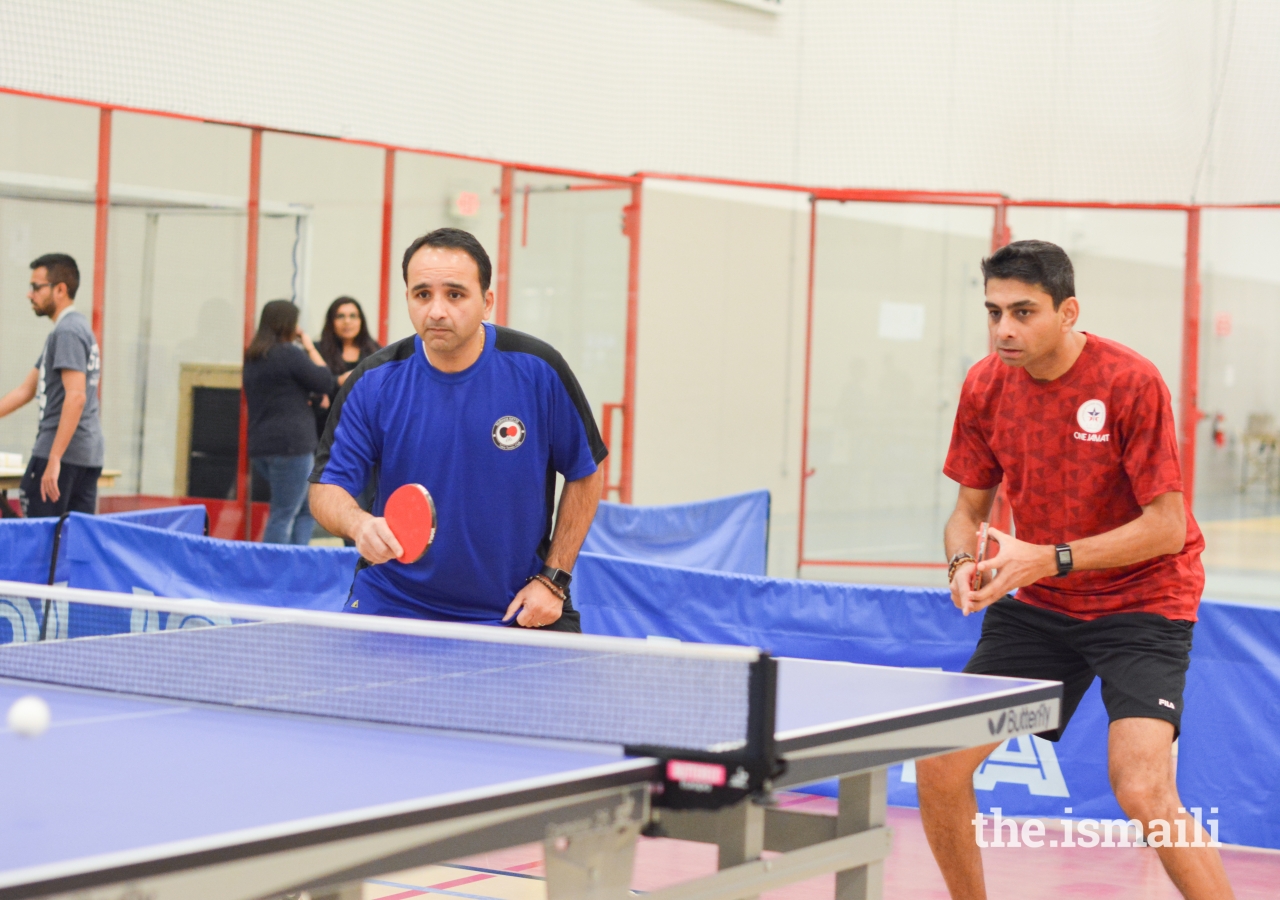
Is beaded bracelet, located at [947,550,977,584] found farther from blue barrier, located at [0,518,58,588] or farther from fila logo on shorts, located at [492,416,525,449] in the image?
blue barrier, located at [0,518,58,588]

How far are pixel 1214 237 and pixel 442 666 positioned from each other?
9872 mm

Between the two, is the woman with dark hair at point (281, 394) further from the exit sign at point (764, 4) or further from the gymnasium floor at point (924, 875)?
the exit sign at point (764, 4)

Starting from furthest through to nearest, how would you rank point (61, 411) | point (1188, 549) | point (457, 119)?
point (457, 119) < point (61, 411) < point (1188, 549)

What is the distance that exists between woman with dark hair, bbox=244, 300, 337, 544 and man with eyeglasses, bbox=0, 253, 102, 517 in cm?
113

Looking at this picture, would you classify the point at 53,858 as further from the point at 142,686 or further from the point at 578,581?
the point at 578,581

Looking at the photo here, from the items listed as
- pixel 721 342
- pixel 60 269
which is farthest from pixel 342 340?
pixel 721 342

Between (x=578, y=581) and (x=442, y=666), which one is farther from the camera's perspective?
(x=578, y=581)

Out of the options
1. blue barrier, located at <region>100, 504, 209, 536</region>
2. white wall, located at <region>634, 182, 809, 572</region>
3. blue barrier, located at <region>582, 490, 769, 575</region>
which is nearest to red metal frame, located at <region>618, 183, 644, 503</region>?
white wall, located at <region>634, 182, 809, 572</region>

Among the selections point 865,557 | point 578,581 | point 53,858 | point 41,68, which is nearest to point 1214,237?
point 865,557

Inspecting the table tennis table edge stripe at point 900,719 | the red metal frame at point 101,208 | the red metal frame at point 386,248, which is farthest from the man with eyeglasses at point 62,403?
the table tennis table edge stripe at point 900,719

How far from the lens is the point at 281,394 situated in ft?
27.6

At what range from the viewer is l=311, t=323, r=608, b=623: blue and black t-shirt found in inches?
144

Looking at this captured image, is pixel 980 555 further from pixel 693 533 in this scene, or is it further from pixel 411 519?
pixel 693 533

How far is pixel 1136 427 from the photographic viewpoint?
11.2 ft
